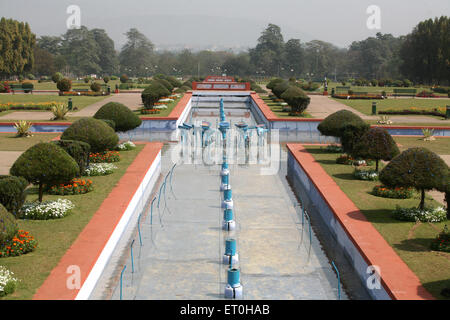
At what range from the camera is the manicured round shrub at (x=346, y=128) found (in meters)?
18.9

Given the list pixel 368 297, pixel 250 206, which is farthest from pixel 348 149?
pixel 368 297

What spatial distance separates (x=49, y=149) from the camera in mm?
12828

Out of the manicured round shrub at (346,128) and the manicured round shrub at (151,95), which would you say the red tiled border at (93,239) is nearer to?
the manicured round shrub at (346,128)

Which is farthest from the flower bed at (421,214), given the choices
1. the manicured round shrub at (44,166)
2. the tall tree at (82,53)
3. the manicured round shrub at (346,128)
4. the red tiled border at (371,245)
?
the tall tree at (82,53)

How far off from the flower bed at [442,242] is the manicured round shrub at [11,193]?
8.44 metres

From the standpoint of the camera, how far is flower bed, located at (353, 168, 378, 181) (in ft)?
55.3

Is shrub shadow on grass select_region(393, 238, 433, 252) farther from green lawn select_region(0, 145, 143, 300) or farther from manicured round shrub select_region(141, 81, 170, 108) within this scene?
manicured round shrub select_region(141, 81, 170, 108)

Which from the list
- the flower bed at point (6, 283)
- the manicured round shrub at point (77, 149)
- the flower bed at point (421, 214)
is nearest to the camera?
the flower bed at point (6, 283)

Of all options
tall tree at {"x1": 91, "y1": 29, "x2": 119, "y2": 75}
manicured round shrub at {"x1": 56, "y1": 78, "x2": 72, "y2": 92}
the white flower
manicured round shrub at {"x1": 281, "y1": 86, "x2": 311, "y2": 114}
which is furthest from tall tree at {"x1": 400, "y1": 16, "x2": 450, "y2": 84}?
tall tree at {"x1": 91, "y1": 29, "x2": 119, "y2": 75}

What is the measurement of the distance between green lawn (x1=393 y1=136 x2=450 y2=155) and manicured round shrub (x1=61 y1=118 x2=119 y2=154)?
12.3 metres

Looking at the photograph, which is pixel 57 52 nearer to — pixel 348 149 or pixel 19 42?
pixel 19 42

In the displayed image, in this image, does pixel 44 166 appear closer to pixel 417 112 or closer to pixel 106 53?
pixel 417 112

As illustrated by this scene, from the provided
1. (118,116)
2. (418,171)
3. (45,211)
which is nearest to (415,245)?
(418,171)
